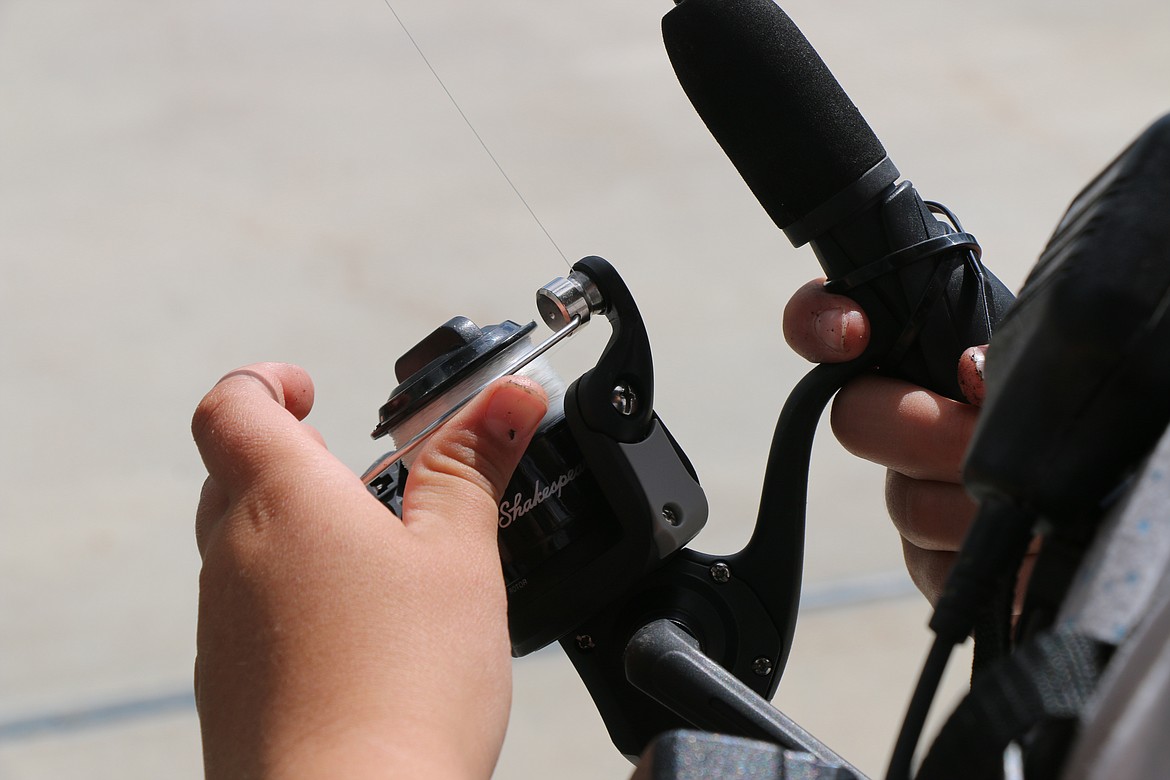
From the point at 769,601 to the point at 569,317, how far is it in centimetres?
17

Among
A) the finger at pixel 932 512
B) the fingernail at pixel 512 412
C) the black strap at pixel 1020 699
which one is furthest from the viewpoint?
the finger at pixel 932 512

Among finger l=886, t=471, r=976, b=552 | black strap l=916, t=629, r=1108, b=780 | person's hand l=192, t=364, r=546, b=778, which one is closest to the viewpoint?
black strap l=916, t=629, r=1108, b=780

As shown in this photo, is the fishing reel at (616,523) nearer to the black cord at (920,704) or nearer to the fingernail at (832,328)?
the fingernail at (832,328)

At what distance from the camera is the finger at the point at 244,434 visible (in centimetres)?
44

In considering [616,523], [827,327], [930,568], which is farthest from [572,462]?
[930,568]

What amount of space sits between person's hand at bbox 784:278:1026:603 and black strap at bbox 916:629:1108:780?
32 centimetres

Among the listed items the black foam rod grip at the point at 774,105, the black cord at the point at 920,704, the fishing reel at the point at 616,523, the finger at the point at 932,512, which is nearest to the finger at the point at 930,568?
the finger at the point at 932,512

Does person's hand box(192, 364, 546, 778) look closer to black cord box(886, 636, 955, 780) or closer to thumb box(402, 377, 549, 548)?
thumb box(402, 377, 549, 548)

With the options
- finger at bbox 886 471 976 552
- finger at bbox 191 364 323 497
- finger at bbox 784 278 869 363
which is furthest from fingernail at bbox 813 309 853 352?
finger at bbox 191 364 323 497

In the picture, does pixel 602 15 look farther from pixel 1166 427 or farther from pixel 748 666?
pixel 1166 427

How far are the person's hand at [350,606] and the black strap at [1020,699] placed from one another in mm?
167

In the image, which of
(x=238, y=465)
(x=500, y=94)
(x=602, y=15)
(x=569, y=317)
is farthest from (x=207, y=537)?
(x=602, y=15)

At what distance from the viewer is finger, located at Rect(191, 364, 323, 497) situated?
1.44 ft

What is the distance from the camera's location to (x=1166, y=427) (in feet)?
0.82
